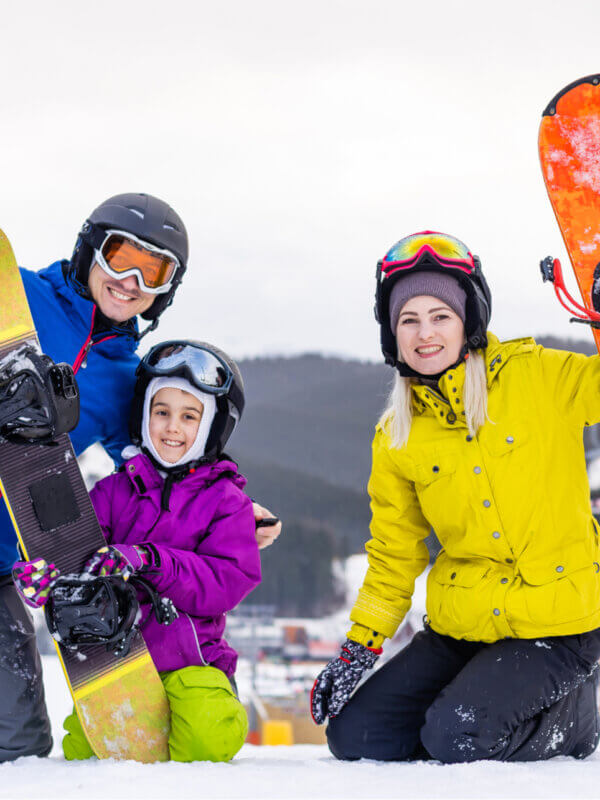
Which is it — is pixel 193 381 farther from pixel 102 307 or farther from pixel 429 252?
pixel 429 252

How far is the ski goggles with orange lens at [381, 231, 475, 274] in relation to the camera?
2666 mm

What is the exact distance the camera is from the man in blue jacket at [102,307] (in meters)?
2.87

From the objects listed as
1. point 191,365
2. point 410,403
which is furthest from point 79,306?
point 410,403

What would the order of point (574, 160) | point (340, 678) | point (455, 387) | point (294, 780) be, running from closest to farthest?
1. point (294, 780)
2. point (455, 387)
3. point (340, 678)
4. point (574, 160)

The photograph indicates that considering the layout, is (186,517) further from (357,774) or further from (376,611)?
(357,774)

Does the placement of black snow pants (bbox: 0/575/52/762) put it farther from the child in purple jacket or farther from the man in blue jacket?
the child in purple jacket

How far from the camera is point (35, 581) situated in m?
2.42

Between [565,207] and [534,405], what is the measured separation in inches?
29.9

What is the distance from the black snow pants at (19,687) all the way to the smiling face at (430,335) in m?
1.70

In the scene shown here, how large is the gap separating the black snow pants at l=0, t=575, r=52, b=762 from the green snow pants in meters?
0.12

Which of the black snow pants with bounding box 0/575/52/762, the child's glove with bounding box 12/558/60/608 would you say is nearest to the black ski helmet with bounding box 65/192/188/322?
the child's glove with bounding box 12/558/60/608

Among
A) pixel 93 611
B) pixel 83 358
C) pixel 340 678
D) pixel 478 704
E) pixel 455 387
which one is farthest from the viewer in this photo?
pixel 83 358

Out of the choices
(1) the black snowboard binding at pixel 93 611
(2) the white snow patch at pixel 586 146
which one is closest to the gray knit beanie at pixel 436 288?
(2) the white snow patch at pixel 586 146

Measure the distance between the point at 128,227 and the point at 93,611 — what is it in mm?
1438
